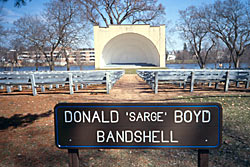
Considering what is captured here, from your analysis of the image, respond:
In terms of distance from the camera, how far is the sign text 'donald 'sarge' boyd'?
1519 mm

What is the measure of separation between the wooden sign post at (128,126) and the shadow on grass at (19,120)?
163 inches

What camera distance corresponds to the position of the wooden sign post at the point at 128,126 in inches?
59.7

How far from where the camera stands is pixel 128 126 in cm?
156

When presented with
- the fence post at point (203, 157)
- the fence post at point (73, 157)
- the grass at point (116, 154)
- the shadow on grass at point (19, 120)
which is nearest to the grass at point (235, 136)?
the grass at point (116, 154)

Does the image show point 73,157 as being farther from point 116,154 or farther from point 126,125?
point 116,154

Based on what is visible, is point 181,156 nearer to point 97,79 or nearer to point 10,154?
point 10,154

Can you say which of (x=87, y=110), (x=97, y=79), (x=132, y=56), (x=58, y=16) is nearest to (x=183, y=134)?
(x=87, y=110)

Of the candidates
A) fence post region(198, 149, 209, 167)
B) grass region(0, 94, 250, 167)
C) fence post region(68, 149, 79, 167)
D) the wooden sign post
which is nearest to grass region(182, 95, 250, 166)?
grass region(0, 94, 250, 167)

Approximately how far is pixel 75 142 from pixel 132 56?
52.0 meters

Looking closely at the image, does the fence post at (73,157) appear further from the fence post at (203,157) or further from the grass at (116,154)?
the grass at (116,154)

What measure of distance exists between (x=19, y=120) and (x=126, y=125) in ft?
16.2

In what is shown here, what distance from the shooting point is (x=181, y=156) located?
304 cm

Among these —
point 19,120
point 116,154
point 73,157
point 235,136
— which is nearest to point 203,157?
point 73,157

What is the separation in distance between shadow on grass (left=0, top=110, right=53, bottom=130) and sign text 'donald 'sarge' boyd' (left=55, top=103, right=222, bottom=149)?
415cm
